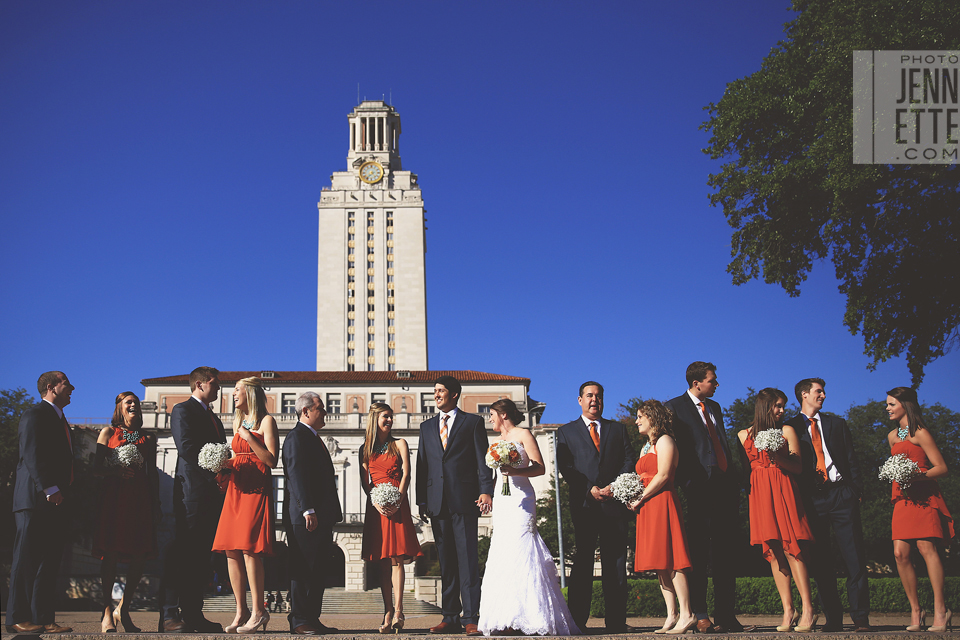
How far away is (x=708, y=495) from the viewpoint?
26.5 ft

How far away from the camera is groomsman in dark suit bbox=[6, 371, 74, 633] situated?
24.5 ft

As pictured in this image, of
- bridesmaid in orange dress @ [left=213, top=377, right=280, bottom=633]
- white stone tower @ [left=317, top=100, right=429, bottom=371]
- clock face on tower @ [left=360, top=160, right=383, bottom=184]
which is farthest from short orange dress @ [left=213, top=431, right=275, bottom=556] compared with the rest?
clock face on tower @ [left=360, top=160, right=383, bottom=184]

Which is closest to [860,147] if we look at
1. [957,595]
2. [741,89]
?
[741,89]

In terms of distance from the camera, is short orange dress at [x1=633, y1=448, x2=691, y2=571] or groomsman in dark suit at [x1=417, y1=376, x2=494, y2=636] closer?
short orange dress at [x1=633, y1=448, x2=691, y2=571]

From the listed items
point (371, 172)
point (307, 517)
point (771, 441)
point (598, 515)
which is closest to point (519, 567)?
point (598, 515)

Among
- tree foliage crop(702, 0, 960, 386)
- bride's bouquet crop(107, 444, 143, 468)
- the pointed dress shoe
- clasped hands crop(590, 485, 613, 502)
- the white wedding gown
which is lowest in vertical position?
the pointed dress shoe

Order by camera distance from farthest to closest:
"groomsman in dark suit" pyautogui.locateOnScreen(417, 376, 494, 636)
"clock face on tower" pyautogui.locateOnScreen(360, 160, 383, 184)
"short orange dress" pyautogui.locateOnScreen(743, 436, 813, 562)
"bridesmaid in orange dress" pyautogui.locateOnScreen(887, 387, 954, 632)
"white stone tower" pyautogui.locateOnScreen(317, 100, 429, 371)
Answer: "clock face on tower" pyautogui.locateOnScreen(360, 160, 383, 184)
"white stone tower" pyautogui.locateOnScreen(317, 100, 429, 371)
"bridesmaid in orange dress" pyautogui.locateOnScreen(887, 387, 954, 632)
"short orange dress" pyautogui.locateOnScreen(743, 436, 813, 562)
"groomsman in dark suit" pyautogui.locateOnScreen(417, 376, 494, 636)

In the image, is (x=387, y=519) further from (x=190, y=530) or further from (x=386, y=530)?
(x=190, y=530)

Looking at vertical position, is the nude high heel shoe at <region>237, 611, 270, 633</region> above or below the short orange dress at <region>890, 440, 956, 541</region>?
below

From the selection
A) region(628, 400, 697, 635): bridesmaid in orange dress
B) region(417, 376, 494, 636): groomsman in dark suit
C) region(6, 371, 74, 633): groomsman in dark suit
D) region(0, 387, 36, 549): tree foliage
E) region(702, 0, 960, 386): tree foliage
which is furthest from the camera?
region(0, 387, 36, 549): tree foliage

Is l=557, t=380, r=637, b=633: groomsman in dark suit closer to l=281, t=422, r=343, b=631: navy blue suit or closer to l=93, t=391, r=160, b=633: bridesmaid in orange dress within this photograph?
l=281, t=422, r=343, b=631: navy blue suit

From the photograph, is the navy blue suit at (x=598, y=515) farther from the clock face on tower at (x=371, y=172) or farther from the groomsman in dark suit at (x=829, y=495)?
the clock face on tower at (x=371, y=172)

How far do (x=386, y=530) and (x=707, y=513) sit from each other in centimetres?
349

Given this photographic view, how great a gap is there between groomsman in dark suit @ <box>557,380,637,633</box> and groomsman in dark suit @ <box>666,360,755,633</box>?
2.11 ft
